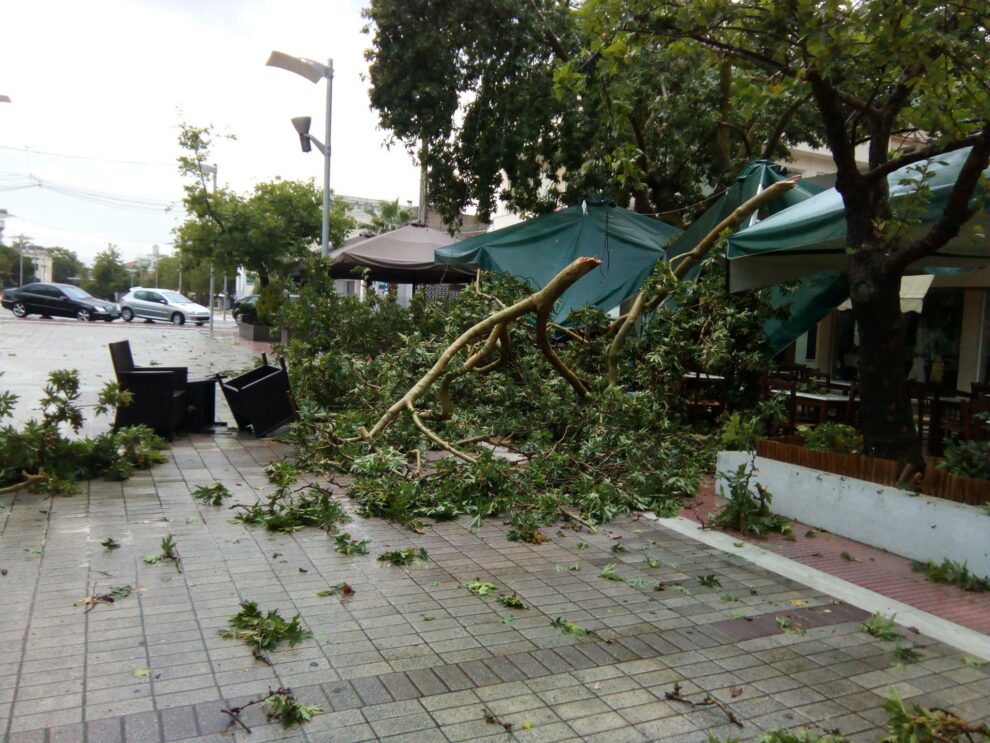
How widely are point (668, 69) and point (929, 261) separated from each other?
6.90 m

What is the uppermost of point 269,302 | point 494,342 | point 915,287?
point 915,287

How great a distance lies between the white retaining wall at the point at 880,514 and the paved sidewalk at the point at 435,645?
106 cm

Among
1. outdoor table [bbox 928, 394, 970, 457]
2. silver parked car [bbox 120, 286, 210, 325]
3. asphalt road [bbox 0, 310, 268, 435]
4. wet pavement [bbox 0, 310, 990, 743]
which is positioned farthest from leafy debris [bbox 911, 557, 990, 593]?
silver parked car [bbox 120, 286, 210, 325]

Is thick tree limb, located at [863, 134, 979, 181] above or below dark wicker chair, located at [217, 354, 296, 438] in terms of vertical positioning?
above

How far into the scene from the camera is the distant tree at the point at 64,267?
102 m

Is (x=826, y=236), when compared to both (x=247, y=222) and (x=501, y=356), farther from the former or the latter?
(x=247, y=222)

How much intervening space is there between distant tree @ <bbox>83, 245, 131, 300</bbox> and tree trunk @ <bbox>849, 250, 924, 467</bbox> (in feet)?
289

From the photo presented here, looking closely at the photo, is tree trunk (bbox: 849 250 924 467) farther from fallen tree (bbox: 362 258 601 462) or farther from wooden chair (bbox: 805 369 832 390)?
wooden chair (bbox: 805 369 832 390)

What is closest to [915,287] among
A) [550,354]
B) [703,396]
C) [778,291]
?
[778,291]

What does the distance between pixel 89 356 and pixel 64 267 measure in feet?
318

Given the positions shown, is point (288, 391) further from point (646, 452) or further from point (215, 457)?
point (646, 452)

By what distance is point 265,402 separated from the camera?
902 centimetres

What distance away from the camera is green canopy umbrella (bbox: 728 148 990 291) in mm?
6113

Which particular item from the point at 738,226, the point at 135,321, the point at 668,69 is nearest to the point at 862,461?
the point at 738,226
